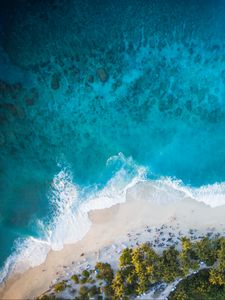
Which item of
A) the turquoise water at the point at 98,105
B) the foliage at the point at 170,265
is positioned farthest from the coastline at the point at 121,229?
the foliage at the point at 170,265

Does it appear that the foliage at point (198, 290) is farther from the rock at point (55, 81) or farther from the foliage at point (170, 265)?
the rock at point (55, 81)

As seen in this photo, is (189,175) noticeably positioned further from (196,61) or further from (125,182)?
(196,61)

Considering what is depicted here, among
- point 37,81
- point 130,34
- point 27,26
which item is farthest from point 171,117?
point 27,26

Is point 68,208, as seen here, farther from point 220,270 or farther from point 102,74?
point 220,270

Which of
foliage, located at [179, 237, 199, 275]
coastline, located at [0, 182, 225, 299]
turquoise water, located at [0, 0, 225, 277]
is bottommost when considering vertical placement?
foliage, located at [179, 237, 199, 275]

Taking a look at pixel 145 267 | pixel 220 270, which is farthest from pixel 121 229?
pixel 220 270

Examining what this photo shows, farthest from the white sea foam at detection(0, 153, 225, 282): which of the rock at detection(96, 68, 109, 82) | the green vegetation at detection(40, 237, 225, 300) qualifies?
the rock at detection(96, 68, 109, 82)

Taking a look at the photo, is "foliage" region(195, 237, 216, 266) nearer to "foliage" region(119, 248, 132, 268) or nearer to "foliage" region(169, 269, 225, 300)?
"foliage" region(169, 269, 225, 300)
